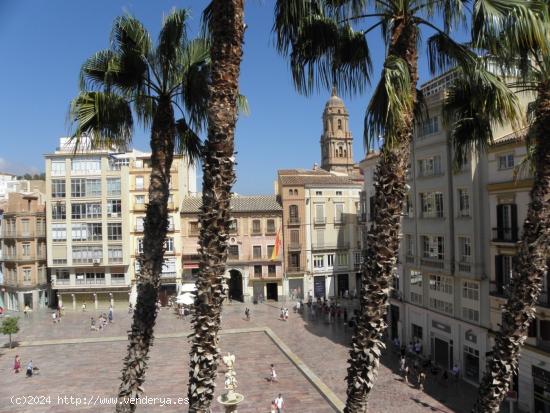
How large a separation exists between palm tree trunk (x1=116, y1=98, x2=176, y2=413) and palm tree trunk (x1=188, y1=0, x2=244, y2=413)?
2841mm

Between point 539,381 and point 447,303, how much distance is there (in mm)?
7099

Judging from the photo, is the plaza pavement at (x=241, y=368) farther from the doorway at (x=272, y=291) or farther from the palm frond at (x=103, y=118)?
the palm frond at (x=103, y=118)

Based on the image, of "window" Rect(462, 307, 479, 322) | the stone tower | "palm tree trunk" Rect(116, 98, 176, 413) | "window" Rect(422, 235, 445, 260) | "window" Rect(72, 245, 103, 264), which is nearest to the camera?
"palm tree trunk" Rect(116, 98, 176, 413)

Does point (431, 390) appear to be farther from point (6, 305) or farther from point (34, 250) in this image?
point (6, 305)

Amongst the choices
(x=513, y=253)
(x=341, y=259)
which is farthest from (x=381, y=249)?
(x=341, y=259)

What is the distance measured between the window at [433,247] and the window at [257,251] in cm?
2442

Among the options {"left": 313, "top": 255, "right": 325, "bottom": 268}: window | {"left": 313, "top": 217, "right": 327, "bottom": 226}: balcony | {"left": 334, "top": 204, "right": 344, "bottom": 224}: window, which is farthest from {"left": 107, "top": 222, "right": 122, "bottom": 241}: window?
{"left": 334, "top": 204, "right": 344, "bottom": 224}: window

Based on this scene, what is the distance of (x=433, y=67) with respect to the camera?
6.73 metres

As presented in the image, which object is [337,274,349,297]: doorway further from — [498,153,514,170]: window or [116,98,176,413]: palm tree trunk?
[116,98,176,413]: palm tree trunk

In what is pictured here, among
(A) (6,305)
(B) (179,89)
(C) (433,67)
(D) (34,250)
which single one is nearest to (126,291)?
(D) (34,250)

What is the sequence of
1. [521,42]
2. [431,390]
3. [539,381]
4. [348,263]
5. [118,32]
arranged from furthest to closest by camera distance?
[348,263] < [431,390] < [539,381] < [118,32] < [521,42]

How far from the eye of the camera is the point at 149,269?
8.23 m

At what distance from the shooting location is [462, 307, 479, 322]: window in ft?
77.1

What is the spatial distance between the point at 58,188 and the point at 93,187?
353 cm
